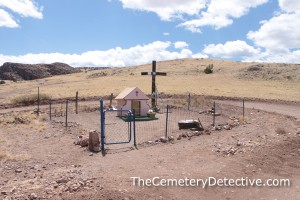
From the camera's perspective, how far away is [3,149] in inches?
619

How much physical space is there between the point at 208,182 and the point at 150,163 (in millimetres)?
2768

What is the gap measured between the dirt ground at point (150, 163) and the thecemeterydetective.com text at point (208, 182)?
22 cm

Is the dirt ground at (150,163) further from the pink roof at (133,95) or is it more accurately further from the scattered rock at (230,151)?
the pink roof at (133,95)

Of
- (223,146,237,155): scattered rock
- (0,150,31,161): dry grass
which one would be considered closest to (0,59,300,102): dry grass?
(223,146,237,155): scattered rock

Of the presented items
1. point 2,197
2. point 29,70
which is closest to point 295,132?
point 2,197

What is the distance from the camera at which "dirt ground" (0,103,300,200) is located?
402 inches

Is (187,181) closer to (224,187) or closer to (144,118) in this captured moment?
(224,187)

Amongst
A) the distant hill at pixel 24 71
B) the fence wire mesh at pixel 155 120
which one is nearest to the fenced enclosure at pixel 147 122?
the fence wire mesh at pixel 155 120

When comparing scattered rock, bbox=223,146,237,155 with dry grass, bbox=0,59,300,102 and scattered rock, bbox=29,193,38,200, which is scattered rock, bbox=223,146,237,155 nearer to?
scattered rock, bbox=29,193,38,200

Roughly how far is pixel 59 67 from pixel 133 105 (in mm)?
140165

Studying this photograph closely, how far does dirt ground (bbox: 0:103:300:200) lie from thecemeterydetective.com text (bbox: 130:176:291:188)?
0.22 metres

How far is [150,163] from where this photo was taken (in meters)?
13.2

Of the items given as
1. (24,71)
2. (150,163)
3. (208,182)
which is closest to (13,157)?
(150,163)

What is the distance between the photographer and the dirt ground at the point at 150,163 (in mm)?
10211
